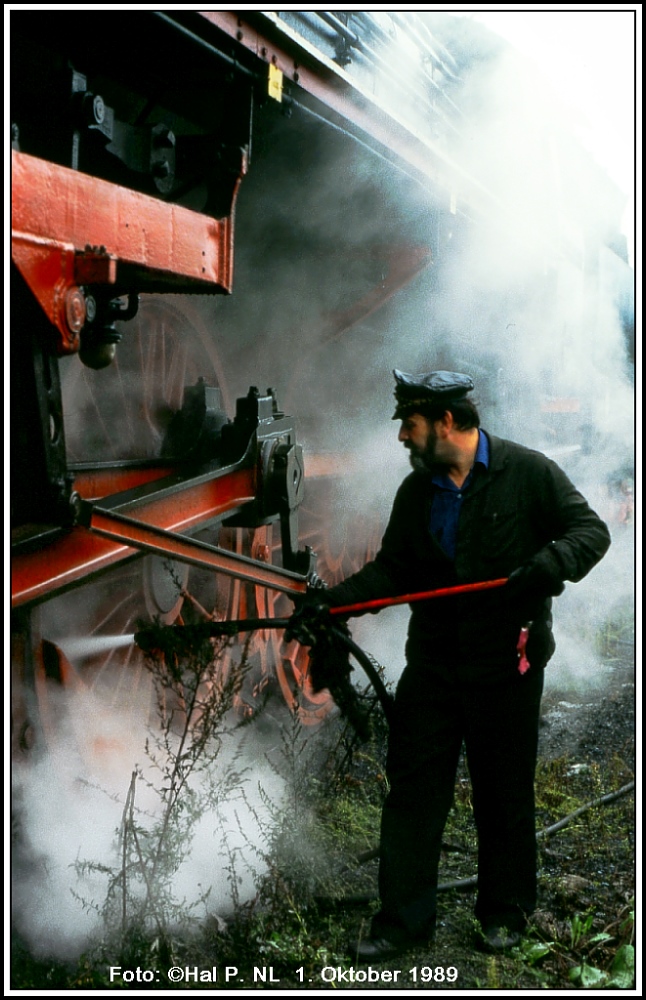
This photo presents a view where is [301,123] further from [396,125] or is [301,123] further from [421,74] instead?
[421,74]

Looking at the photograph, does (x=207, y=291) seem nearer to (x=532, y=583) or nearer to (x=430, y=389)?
(x=430, y=389)

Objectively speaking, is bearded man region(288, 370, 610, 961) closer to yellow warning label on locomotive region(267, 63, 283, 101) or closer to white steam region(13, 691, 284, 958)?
white steam region(13, 691, 284, 958)

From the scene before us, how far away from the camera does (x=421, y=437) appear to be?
2783 mm

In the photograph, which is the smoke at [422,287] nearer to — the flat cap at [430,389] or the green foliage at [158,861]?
the flat cap at [430,389]

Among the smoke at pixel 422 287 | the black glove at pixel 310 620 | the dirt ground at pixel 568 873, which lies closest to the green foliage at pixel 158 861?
the black glove at pixel 310 620

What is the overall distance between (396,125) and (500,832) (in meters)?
2.81

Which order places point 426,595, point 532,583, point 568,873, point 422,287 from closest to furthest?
point 532,583 < point 426,595 < point 568,873 < point 422,287

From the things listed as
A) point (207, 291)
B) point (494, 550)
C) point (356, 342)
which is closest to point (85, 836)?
point (494, 550)

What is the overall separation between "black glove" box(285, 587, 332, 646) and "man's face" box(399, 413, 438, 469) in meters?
0.54

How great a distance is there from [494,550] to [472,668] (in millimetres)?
350

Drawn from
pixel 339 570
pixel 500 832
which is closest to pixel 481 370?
pixel 339 570

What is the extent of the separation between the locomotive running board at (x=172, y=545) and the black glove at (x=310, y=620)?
150 mm

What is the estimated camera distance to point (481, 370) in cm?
700

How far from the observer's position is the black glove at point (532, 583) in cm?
252
